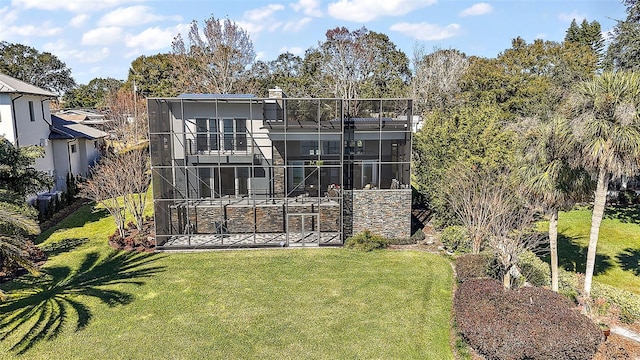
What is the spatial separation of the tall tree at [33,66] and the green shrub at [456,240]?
2237 inches

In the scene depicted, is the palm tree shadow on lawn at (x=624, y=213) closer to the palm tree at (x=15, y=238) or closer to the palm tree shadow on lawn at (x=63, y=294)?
the palm tree shadow on lawn at (x=63, y=294)

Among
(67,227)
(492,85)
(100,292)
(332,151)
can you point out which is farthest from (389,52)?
(100,292)

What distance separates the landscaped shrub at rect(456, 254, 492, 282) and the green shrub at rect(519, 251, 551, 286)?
1.25 metres

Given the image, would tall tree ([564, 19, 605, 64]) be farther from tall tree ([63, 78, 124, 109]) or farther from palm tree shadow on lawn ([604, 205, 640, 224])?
tall tree ([63, 78, 124, 109])

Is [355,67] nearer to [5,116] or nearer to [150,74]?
[150,74]

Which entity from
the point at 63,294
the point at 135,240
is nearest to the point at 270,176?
the point at 135,240

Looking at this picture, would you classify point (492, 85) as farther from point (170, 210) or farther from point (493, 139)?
point (170, 210)

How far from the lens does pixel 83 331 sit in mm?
11555

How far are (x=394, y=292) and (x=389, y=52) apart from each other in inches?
1680

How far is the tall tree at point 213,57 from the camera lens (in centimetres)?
3597

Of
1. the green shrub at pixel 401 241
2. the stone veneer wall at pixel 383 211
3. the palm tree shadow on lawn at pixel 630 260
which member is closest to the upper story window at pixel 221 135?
the stone veneer wall at pixel 383 211

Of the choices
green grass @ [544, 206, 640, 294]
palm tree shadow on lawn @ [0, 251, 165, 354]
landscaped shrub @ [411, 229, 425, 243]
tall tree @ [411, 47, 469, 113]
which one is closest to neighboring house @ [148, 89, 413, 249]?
landscaped shrub @ [411, 229, 425, 243]

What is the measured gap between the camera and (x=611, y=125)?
1056 cm

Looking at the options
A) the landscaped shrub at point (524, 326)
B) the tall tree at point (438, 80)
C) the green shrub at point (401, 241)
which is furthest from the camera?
the tall tree at point (438, 80)
